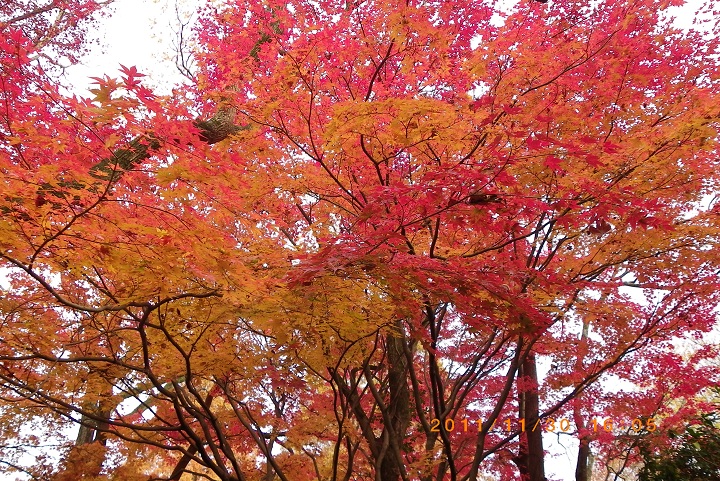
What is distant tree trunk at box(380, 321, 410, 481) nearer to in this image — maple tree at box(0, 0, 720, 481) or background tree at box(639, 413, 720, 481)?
maple tree at box(0, 0, 720, 481)

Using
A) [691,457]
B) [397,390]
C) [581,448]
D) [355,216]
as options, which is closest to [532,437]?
[581,448]

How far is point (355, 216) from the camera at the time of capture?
5602 mm

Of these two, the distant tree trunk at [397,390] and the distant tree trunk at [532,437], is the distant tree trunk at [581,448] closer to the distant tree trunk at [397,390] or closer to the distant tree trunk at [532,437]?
the distant tree trunk at [532,437]

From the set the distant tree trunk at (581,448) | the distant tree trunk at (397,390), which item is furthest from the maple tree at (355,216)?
the distant tree trunk at (581,448)

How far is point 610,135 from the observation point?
195 inches

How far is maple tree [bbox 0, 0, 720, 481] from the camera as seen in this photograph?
3.28 meters

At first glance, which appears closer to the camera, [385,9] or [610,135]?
[385,9]

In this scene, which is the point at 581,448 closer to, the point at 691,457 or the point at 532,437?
the point at 532,437

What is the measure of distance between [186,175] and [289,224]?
14.0 feet

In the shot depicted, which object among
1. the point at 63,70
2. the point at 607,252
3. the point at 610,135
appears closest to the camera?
the point at 610,135

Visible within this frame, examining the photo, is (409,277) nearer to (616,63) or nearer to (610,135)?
(610,135)

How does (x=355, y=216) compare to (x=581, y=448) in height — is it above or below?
above

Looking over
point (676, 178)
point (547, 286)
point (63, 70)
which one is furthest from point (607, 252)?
point (63, 70)

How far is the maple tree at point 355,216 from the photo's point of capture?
3275mm
